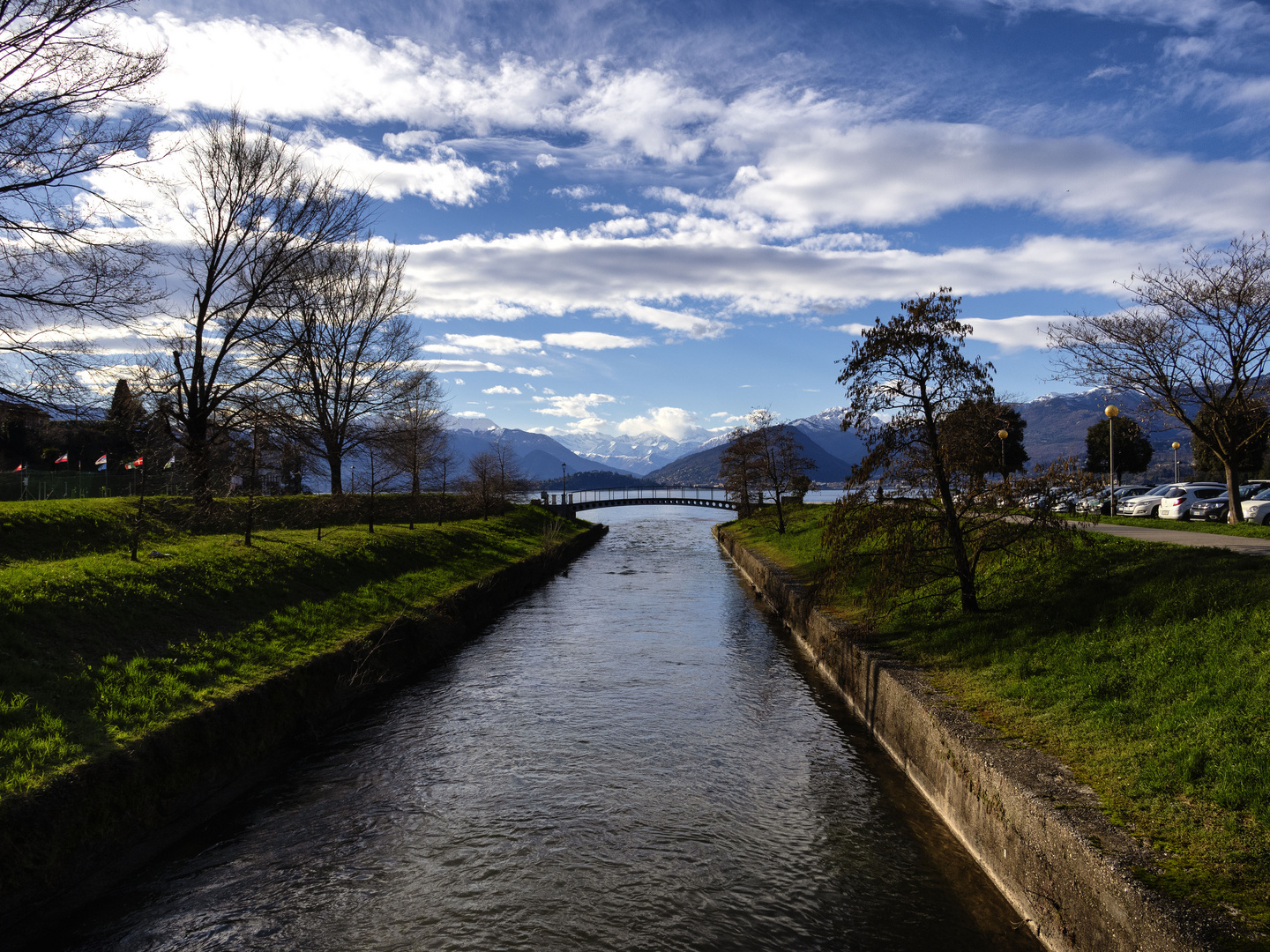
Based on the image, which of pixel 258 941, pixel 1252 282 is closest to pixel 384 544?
pixel 258 941

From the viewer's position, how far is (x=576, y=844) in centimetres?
800

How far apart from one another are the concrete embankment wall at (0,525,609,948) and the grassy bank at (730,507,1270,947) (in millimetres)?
9141

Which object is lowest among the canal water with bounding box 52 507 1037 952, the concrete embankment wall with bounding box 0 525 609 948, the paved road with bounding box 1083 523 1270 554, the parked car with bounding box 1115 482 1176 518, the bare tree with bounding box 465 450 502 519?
the canal water with bounding box 52 507 1037 952

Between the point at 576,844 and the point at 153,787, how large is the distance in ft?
15.8

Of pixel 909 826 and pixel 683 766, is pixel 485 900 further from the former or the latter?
pixel 909 826

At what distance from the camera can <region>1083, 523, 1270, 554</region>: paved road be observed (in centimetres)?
1446

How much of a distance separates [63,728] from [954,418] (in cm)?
1328

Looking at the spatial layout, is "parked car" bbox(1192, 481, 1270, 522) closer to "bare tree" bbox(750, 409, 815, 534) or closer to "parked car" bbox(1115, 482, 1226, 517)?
"parked car" bbox(1115, 482, 1226, 517)

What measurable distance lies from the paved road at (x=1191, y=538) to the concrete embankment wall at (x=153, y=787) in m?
15.9

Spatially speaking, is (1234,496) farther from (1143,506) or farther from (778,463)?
(778,463)

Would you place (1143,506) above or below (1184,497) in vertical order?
below

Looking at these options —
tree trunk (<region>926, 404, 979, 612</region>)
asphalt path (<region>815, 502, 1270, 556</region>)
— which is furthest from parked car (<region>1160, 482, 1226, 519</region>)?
tree trunk (<region>926, 404, 979, 612</region>)

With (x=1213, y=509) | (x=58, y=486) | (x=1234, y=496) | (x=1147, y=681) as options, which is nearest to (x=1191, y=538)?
(x=1234, y=496)

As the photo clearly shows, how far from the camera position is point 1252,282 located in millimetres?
23094
